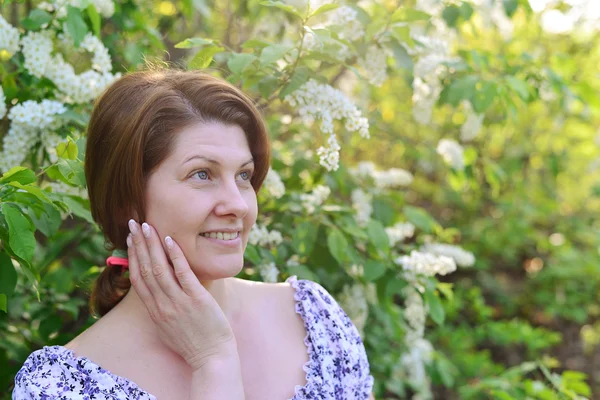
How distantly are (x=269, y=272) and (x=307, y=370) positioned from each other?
0.53 meters

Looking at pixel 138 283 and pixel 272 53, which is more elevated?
pixel 272 53

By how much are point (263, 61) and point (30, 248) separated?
0.82 m

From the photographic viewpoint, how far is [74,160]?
1770mm

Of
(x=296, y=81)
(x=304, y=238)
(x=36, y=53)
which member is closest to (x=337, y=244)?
(x=304, y=238)

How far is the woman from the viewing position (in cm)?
153

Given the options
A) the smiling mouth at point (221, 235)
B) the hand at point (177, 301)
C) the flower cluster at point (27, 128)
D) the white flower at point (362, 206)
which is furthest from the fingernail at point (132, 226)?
the white flower at point (362, 206)

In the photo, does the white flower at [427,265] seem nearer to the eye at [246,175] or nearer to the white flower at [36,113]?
the eye at [246,175]

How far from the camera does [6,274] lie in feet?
5.88

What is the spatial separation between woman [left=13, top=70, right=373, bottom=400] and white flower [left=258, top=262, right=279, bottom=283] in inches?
22.2

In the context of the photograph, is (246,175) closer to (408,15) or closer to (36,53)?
(36,53)

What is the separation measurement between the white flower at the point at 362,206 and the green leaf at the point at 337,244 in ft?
0.86

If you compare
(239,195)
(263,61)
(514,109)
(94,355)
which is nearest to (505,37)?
(514,109)

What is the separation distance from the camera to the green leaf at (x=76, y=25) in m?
2.09

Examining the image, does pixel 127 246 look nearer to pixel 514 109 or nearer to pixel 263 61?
pixel 263 61
